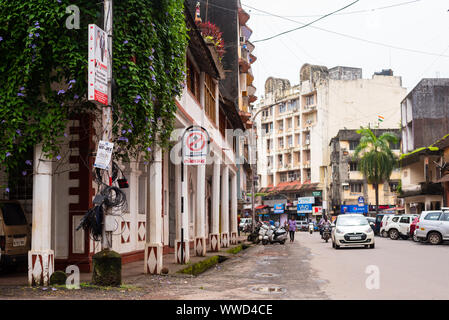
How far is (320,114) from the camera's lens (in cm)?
8150

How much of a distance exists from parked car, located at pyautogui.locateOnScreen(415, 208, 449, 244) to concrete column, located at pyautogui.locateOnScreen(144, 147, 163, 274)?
68.7 ft

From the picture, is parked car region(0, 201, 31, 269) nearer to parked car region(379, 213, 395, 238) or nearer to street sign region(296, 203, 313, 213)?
parked car region(379, 213, 395, 238)

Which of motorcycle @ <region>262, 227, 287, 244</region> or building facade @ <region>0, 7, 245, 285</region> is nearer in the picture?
building facade @ <region>0, 7, 245, 285</region>

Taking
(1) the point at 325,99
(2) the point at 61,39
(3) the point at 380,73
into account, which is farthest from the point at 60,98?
(3) the point at 380,73

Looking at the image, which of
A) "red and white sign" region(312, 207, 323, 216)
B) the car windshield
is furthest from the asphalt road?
"red and white sign" region(312, 207, 323, 216)

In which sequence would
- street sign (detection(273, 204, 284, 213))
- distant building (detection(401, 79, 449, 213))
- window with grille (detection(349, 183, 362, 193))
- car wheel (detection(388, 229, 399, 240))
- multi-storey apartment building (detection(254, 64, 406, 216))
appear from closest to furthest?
car wheel (detection(388, 229, 399, 240))
distant building (detection(401, 79, 449, 213))
window with grille (detection(349, 183, 362, 193))
multi-storey apartment building (detection(254, 64, 406, 216))
street sign (detection(273, 204, 284, 213))

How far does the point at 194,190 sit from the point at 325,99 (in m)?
55.9

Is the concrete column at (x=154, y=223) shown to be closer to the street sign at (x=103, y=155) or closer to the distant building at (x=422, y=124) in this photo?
the street sign at (x=103, y=155)

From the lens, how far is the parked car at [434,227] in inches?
1175

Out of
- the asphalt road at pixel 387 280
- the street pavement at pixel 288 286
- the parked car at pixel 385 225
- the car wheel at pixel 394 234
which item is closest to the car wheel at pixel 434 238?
the car wheel at pixel 394 234

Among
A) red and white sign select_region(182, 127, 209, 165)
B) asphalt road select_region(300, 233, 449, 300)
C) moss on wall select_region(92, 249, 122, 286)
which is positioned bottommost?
asphalt road select_region(300, 233, 449, 300)

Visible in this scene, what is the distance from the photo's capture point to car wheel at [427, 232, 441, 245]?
98.7 ft

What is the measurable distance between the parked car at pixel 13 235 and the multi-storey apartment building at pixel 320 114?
66910 millimetres

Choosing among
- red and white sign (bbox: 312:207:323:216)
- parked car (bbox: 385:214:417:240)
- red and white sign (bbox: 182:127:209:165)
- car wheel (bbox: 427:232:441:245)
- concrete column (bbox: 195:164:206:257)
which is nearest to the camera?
red and white sign (bbox: 182:127:209:165)
